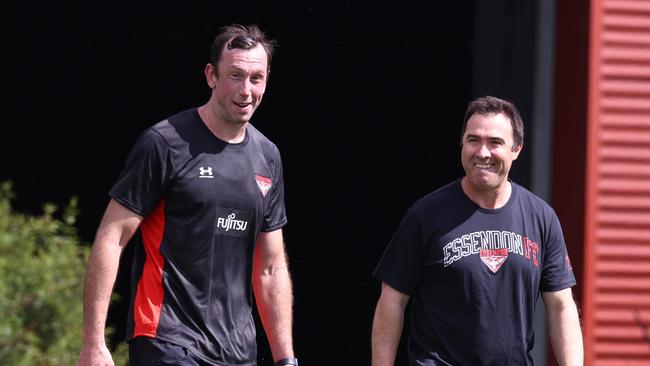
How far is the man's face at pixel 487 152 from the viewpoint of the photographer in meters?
5.45

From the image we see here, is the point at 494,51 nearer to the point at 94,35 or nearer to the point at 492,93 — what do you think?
the point at 492,93

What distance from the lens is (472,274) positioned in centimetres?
537

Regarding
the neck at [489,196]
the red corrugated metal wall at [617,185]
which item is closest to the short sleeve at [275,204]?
the neck at [489,196]

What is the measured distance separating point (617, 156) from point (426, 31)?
6.68 metres

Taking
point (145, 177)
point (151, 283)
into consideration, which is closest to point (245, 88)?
point (145, 177)

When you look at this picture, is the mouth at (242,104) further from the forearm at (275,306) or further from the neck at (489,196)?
the neck at (489,196)

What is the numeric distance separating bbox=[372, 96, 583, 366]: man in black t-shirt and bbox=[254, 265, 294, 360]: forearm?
47 cm

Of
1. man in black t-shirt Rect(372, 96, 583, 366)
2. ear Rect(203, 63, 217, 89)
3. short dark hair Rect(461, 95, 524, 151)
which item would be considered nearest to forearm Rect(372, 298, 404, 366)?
man in black t-shirt Rect(372, 96, 583, 366)

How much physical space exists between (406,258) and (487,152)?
0.54m

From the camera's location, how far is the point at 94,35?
14.9m

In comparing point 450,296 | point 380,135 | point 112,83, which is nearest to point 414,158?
point 380,135

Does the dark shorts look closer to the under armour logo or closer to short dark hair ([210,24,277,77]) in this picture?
the under armour logo

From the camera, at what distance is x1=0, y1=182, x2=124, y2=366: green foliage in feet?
26.9

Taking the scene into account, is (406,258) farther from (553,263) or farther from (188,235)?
A: (188,235)
